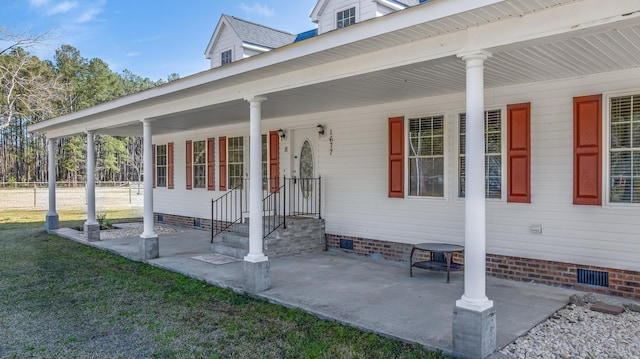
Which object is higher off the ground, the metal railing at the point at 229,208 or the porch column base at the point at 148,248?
the metal railing at the point at 229,208

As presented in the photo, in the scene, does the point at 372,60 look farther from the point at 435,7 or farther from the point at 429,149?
the point at 429,149

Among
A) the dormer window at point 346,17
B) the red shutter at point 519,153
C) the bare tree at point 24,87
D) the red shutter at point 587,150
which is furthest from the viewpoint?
the bare tree at point 24,87

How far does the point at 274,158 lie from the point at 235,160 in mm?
1553

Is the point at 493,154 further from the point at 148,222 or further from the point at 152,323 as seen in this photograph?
the point at 148,222

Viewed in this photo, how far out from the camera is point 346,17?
8695 millimetres

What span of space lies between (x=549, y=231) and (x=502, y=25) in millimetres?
3285

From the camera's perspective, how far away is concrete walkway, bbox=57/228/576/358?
13.2 ft

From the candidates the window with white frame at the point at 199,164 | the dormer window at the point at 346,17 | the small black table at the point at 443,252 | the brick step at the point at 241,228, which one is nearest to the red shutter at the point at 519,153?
the small black table at the point at 443,252

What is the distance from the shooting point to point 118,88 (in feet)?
144

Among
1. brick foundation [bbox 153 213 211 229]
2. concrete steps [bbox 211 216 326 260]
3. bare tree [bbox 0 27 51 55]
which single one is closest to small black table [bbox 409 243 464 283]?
concrete steps [bbox 211 216 326 260]

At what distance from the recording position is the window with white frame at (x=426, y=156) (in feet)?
21.6

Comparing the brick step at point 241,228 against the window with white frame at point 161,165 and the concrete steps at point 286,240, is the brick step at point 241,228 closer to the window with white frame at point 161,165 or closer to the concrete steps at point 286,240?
the concrete steps at point 286,240

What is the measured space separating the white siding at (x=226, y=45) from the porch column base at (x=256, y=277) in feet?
22.8

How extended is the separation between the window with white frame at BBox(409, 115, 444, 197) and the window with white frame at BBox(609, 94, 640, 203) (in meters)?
2.17
